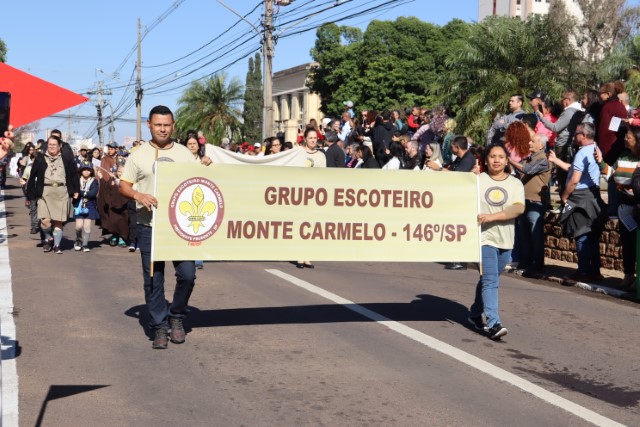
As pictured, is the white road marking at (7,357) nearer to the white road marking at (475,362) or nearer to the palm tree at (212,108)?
the white road marking at (475,362)

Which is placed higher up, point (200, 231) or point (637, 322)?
point (200, 231)

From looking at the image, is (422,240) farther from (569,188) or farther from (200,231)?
(569,188)

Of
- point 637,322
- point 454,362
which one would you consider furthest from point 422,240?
point 637,322

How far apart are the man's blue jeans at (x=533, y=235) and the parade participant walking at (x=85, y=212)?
766 centimetres

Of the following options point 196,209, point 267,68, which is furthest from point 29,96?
point 267,68

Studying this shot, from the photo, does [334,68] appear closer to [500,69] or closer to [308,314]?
[500,69]

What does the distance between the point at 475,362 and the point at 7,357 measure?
153 inches

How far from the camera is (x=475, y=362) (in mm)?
7699

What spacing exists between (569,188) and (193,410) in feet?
26.5

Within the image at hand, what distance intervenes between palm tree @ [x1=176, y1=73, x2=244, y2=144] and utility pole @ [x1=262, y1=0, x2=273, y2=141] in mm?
30426

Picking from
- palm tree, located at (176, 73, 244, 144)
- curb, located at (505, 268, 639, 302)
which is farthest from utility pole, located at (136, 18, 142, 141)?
curb, located at (505, 268, 639, 302)

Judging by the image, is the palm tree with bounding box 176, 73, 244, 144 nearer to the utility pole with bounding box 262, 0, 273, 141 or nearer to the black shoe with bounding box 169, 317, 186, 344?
the utility pole with bounding box 262, 0, 273, 141

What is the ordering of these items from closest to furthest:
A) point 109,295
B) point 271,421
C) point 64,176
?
point 271,421, point 109,295, point 64,176

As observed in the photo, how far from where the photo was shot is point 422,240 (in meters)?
8.77
